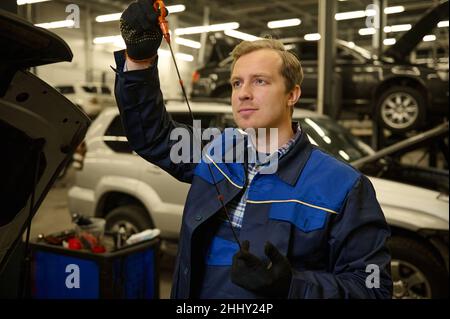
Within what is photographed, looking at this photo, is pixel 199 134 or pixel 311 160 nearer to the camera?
pixel 311 160

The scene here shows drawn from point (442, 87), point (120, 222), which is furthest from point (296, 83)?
point (442, 87)

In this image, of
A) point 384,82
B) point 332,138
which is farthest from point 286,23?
point 332,138

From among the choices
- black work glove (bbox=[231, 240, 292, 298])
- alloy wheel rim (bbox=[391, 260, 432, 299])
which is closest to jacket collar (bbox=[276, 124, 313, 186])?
Answer: black work glove (bbox=[231, 240, 292, 298])

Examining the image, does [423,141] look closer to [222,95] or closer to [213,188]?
[213,188]

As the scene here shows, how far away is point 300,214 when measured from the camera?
135cm

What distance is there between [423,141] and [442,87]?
317 cm

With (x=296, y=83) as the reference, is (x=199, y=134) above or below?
below

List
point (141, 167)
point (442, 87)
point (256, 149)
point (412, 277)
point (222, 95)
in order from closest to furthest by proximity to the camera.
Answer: point (256, 149), point (412, 277), point (141, 167), point (442, 87), point (222, 95)

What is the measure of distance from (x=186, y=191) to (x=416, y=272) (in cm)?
205

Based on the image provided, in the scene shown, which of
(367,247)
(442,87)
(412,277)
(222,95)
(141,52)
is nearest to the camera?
(367,247)

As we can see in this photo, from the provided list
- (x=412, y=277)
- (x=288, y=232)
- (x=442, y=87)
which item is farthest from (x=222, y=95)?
(x=288, y=232)

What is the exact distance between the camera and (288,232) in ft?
4.37

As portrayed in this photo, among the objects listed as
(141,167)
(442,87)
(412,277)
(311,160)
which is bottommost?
(412,277)

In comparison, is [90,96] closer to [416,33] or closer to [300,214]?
[416,33]
